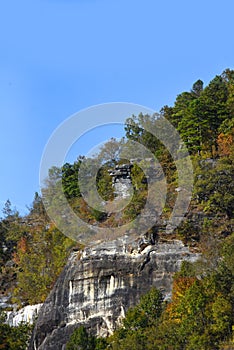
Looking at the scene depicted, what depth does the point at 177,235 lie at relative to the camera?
35125mm

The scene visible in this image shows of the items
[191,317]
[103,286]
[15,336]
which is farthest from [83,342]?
[15,336]

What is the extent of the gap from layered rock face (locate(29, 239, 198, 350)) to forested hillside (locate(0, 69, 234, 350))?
1768 mm

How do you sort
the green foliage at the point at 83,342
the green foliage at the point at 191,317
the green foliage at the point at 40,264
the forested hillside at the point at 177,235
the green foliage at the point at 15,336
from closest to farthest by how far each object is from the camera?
the green foliage at the point at 191,317 → the forested hillside at the point at 177,235 → the green foliage at the point at 83,342 → the green foliage at the point at 15,336 → the green foliage at the point at 40,264

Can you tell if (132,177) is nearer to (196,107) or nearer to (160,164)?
(160,164)

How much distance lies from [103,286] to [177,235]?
5002mm

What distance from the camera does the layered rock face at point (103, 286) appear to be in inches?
1299

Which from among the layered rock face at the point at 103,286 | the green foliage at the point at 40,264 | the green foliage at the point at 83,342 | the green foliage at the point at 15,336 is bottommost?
the green foliage at the point at 83,342

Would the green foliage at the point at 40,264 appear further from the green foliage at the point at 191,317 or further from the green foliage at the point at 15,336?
the green foliage at the point at 191,317

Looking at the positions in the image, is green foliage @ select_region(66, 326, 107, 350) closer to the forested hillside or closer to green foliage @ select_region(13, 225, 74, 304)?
the forested hillside

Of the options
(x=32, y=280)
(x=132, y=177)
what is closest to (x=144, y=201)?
(x=132, y=177)

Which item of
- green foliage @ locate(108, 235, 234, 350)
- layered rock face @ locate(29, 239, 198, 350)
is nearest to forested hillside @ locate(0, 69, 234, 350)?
green foliage @ locate(108, 235, 234, 350)

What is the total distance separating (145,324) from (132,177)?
14.2 metres

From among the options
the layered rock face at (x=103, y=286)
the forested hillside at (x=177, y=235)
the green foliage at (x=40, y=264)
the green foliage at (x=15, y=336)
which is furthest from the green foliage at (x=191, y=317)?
the green foliage at (x=40, y=264)

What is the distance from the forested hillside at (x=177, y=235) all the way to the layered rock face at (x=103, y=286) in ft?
5.80
